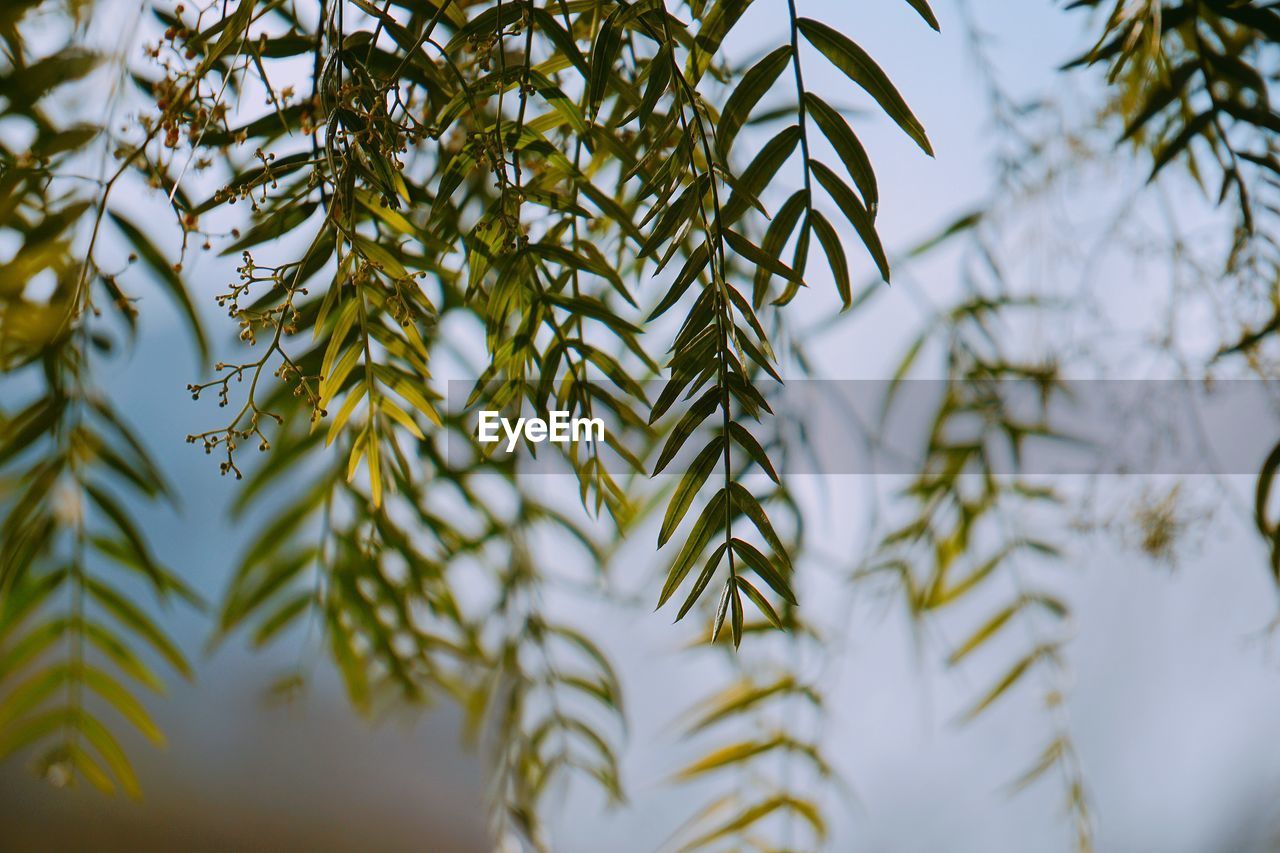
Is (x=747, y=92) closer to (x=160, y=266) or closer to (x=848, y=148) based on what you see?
(x=848, y=148)

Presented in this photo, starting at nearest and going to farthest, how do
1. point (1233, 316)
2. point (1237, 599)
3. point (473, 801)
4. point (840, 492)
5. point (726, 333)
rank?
point (726, 333) < point (1233, 316) < point (840, 492) < point (1237, 599) < point (473, 801)

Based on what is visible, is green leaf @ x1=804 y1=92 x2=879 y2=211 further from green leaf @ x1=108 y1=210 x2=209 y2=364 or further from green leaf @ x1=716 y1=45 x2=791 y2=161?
green leaf @ x1=108 y1=210 x2=209 y2=364

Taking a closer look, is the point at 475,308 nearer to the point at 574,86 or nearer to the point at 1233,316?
the point at 574,86

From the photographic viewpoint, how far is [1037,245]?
2.12ft

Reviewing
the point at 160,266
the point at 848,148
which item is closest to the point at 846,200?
the point at 848,148

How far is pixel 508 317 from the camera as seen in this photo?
0.27 m

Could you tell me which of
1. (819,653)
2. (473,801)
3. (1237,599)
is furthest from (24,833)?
(1237,599)

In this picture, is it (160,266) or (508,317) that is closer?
(508,317)

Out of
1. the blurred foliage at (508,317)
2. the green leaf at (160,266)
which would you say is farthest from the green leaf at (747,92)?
the green leaf at (160,266)

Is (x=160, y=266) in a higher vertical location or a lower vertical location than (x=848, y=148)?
higher

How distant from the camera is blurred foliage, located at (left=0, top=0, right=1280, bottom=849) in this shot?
212 mm

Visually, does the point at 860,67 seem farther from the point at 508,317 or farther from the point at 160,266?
the point at 160,266

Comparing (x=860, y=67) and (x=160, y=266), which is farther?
(x=160, y=266)

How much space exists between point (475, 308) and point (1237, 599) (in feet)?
4.23
